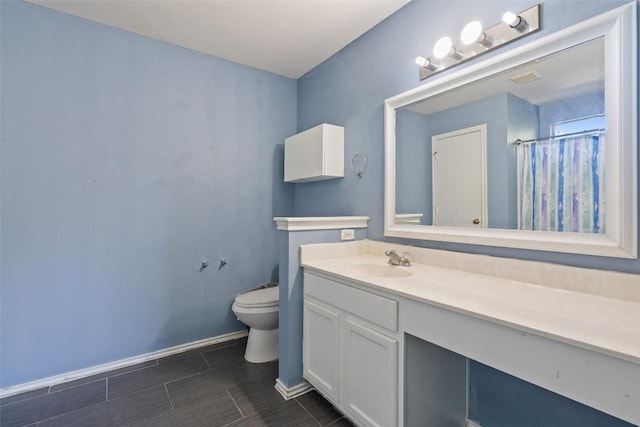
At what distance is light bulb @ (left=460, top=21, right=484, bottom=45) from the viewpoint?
1475 millimetres

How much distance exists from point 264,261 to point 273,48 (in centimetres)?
180

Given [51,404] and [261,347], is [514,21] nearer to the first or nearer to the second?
[261,347]

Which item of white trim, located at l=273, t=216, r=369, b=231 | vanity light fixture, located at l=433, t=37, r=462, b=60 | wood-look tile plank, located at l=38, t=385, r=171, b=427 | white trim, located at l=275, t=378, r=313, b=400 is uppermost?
vanity light fixture, located at l=433, t=37, r=462, b=60

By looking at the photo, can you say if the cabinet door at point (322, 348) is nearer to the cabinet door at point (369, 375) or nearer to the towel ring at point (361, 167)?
the cabinet door at point (369, 375)

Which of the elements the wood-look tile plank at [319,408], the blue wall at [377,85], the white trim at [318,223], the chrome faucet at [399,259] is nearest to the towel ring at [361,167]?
the blue wall at [377,85]

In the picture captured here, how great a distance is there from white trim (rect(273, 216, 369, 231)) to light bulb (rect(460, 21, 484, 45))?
3.83 ft

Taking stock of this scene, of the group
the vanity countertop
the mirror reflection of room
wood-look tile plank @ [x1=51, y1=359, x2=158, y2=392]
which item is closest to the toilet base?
wood-look tile plank @ [x1=51, y1=359, x2=158, y2=392]

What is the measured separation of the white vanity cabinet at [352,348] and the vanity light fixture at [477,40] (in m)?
1.30

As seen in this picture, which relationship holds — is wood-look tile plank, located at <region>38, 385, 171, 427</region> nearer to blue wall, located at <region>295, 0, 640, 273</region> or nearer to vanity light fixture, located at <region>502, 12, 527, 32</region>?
blue wall, located at <region>295, 0, 640, 273</region>

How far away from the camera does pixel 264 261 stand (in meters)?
2.76

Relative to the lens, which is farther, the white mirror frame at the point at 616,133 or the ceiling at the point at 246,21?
the ceiling at the point at 246,21

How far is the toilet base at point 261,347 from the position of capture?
224 centimetres

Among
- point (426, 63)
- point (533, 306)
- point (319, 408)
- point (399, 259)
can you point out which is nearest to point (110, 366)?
point (319, 408)

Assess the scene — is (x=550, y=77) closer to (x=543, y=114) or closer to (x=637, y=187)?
(x=543, y=114)
